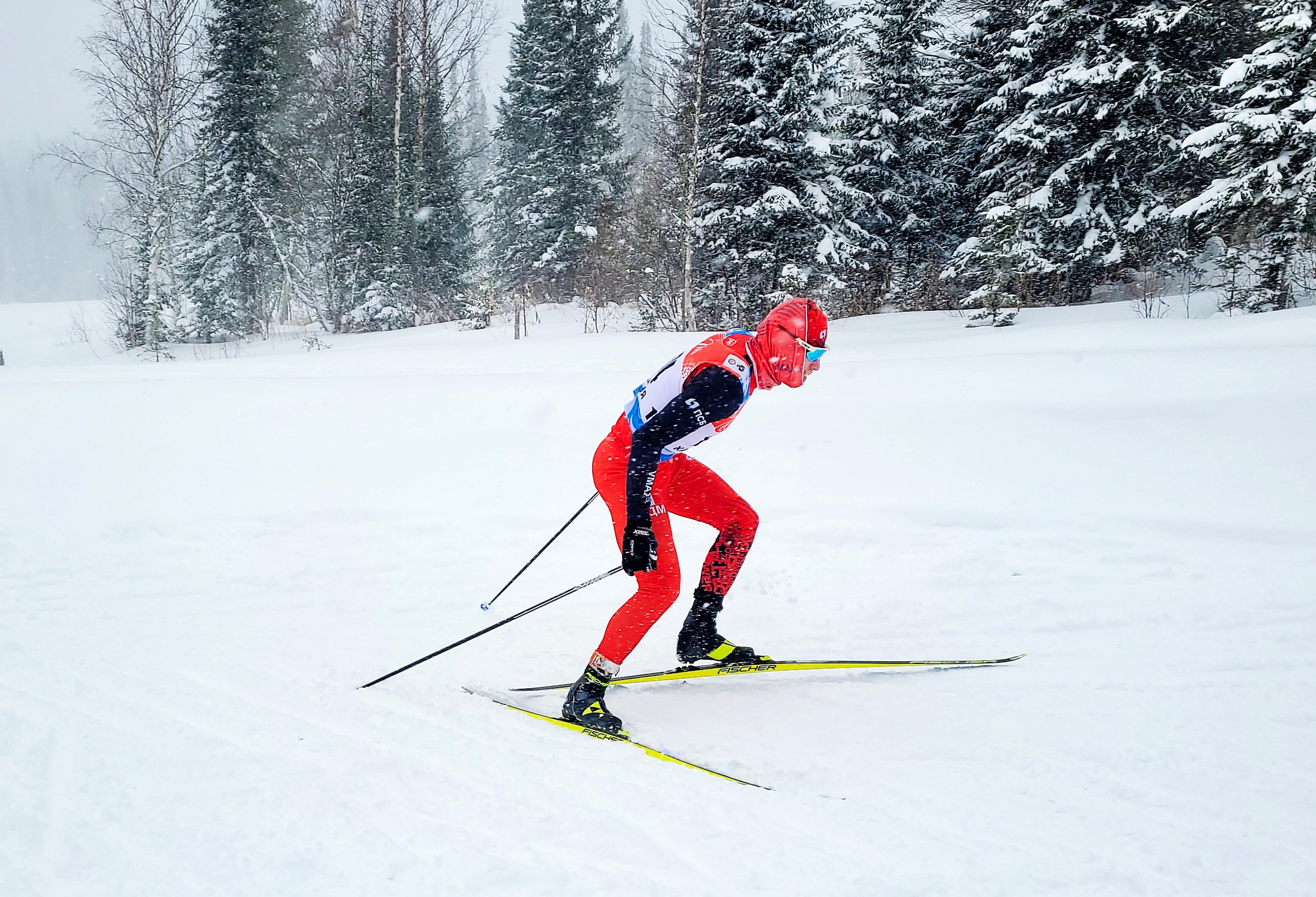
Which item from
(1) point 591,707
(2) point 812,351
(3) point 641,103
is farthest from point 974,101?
(1) point 591,707

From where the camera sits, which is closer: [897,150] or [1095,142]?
[1095,142]

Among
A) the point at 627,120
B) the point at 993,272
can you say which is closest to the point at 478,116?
the point at 627,120

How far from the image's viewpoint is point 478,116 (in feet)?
198

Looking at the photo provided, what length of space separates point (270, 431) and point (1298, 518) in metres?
8.71

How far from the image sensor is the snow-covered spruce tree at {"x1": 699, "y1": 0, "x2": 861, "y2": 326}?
15094 millimetres

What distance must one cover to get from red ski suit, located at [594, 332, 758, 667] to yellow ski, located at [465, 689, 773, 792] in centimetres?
31

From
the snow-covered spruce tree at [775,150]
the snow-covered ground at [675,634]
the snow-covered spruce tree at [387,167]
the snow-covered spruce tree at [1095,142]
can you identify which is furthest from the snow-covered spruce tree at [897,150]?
the snow-covered spruce tree at [387,167]

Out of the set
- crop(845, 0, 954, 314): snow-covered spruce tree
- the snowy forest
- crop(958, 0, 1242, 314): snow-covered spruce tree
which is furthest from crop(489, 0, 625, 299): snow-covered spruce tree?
crop(958, 0, 1242, 314): snow-covered spruce tree

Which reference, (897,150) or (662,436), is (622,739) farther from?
(897,150)

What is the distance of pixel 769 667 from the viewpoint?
3.89m

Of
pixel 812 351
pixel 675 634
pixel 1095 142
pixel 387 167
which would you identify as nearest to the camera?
pixel 812 351

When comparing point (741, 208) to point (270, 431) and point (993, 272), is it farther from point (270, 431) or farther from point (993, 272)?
point (270, 431)

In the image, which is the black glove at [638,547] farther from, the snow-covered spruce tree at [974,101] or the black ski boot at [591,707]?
the snow-covered spruce tree at [974,101]

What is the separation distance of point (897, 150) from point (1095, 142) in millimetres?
4621
